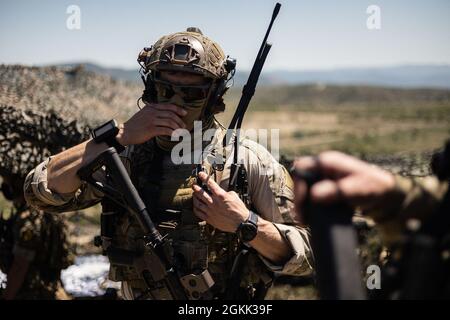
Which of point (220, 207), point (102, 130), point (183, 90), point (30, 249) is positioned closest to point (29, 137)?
point (30, 249)

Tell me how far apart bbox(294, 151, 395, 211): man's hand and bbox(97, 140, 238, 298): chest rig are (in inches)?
64.9

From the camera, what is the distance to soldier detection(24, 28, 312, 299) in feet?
9.60

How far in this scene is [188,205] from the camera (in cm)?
309

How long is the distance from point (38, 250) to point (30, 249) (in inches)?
5.7

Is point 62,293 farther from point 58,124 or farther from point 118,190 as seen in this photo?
point 118,190

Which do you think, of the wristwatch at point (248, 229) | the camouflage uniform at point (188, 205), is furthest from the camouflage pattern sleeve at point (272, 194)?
the wristwatch at point (248, 229)

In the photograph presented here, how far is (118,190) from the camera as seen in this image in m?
2.96

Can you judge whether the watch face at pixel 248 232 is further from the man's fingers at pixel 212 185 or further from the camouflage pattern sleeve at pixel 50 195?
the camouflage pattern sleeve at pixel 50 195

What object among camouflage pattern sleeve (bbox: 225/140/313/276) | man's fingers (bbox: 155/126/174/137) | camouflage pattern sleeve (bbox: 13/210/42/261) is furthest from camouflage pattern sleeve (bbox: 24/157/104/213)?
camouflage pattern sleeve (bbox: 13/210/42/261)

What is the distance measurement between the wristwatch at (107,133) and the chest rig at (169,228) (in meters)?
0.25

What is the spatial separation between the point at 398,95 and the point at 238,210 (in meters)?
105

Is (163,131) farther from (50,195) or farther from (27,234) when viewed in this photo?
(27,234)
